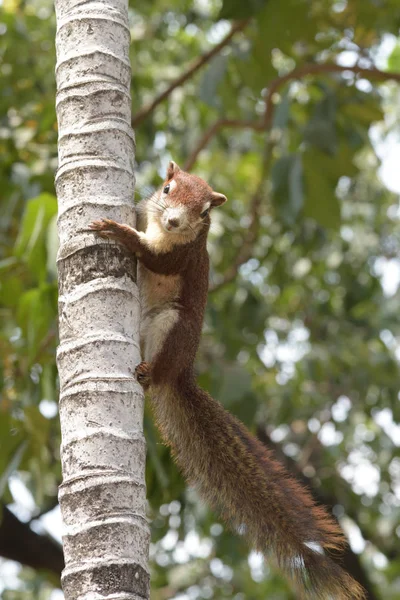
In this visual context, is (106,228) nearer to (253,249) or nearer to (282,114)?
(282,114)

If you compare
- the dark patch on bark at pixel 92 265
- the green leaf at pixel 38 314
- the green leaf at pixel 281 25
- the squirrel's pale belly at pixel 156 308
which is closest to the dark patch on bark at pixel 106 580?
the dark patch on bark at pixel 92 265

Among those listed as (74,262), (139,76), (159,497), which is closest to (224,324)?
(139,76)

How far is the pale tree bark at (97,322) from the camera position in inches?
77.2

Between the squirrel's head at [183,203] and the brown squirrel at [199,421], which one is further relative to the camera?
the squirrel's head at [183,203]

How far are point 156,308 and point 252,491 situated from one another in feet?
2.53

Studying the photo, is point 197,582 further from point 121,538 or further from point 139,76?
point 121,538

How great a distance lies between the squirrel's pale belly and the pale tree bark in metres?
0.74

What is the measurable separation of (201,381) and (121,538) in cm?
252

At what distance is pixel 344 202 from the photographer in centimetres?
891

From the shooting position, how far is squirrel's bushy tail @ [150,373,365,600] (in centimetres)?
247

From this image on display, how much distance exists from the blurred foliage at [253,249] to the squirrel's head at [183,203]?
14.5 inches

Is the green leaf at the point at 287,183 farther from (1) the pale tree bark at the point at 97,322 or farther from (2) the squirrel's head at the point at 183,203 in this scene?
(1) the pale tree bark at the point at 97,322

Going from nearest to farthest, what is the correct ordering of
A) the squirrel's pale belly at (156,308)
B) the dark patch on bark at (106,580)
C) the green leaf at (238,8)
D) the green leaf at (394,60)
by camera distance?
the dark patch on bark at (106,580) → the squirrel's pale belly at (156,308) → the green leaf at (238,8) → the green leaf at (394,60)

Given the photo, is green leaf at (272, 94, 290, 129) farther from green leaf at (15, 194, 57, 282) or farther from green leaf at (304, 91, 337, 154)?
green leaf at (15, 194, 57, 282)
